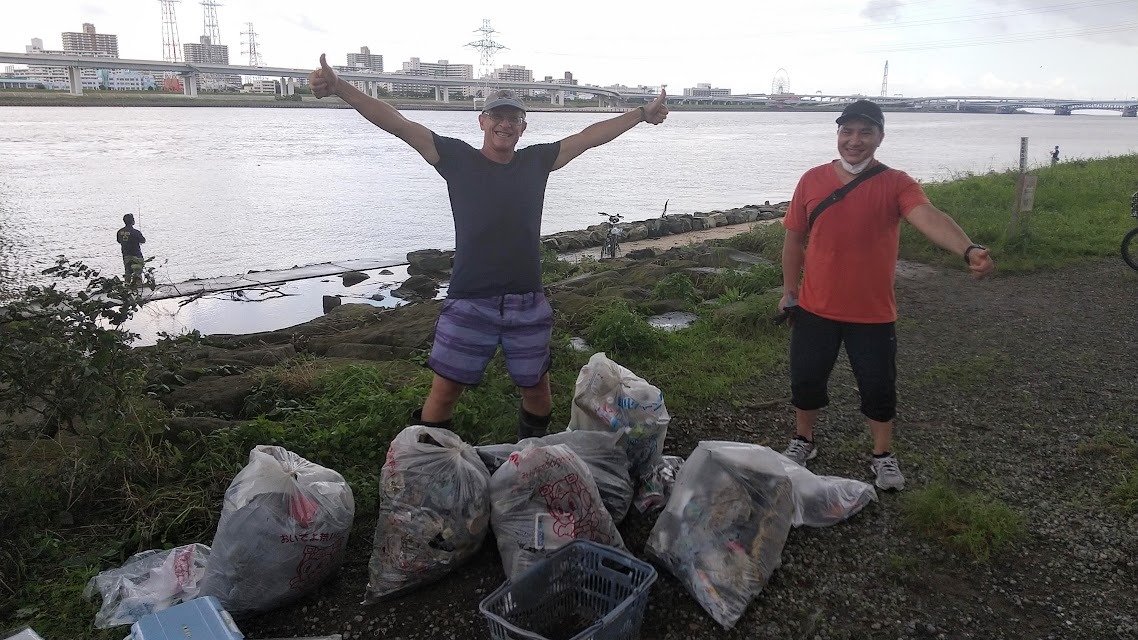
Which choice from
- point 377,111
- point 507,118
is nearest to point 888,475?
point 507,118

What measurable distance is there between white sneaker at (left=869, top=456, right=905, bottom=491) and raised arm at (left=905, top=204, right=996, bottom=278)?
1005mm

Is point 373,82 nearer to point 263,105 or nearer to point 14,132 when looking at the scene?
point 14,132

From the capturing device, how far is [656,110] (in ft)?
12.7

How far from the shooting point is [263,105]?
11069 cm

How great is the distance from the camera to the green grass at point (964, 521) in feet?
10.2

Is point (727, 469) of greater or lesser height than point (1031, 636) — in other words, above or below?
above

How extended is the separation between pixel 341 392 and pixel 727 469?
8.87ft

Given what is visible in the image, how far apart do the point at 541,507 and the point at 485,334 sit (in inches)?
32.5

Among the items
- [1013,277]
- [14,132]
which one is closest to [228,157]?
[14,132]

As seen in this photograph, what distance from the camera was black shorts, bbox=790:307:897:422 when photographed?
137 inches

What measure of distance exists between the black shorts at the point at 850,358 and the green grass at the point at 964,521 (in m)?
0.42

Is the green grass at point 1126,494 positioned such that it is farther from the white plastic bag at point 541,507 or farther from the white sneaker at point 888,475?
the white plastic bag at point 541,507

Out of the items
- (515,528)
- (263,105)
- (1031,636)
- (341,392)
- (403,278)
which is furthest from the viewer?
(263,105)

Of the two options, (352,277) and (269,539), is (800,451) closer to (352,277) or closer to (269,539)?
(269,539)
